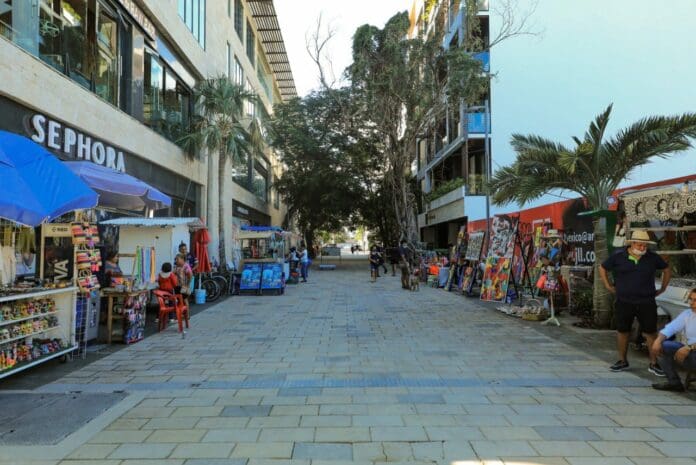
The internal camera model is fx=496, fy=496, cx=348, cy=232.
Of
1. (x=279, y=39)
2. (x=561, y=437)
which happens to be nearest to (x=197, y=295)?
(x=561, y=437)

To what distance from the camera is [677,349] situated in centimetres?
519

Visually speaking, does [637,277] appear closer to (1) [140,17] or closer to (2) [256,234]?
(1) [140,17]

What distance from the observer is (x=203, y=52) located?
1978cm

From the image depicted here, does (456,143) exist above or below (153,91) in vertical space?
above

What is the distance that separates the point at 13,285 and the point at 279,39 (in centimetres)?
3258

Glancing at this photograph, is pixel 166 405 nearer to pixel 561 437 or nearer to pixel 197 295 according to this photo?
pixel 561 437

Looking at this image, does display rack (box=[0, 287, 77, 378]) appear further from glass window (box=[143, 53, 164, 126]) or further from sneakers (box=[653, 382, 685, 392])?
glass window (box=[143, 53, 164, 126])

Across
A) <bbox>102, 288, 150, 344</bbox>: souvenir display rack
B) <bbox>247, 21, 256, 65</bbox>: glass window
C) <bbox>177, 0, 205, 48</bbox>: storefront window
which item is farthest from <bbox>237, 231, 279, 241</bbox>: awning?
<bbox>247, 21, 256, 65</bbox>: glass window

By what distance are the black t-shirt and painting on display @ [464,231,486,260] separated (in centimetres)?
893

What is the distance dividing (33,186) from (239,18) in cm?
2530

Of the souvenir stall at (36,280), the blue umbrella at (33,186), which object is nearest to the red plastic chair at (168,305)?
the souvenir stall at (36,280)

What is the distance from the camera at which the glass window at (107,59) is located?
39.3 ft

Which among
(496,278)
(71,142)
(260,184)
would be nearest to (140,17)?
(71,142)

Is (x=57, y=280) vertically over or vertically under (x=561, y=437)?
over
